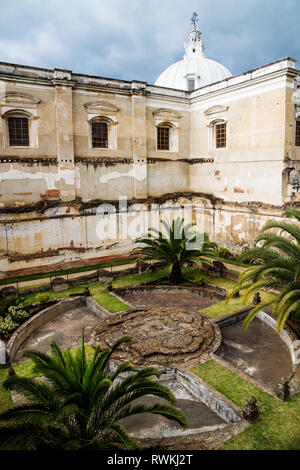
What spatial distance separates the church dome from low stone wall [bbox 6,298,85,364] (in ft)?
58.1

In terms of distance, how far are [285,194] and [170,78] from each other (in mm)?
13978

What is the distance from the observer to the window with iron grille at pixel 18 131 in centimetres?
1464

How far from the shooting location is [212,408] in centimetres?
651

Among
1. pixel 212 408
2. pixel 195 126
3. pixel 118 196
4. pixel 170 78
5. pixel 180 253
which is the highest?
pixel 170 78

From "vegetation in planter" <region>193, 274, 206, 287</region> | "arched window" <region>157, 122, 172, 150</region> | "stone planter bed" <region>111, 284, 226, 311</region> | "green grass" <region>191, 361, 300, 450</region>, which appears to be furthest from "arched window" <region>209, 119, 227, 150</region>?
"green grass" <region>191, 361, 300, 450</region>

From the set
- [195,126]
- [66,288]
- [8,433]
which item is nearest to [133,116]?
[195,126]

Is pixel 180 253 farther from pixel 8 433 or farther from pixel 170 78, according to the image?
pixel 170 78

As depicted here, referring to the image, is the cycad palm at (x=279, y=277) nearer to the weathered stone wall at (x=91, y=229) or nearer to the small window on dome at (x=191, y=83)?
the weathered stone wall at (x=91, y=229)

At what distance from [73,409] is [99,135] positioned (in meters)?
14.4

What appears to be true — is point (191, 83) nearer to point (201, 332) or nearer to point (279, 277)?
point (279, 277)

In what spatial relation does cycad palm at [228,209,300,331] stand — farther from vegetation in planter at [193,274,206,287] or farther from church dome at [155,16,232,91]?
church dome at [155,16,232,91]

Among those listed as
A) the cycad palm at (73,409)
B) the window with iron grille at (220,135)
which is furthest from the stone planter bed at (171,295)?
the window with iron grille at (220,135)

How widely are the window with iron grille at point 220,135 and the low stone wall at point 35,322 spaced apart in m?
10.8

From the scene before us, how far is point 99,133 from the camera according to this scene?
55.1ft
